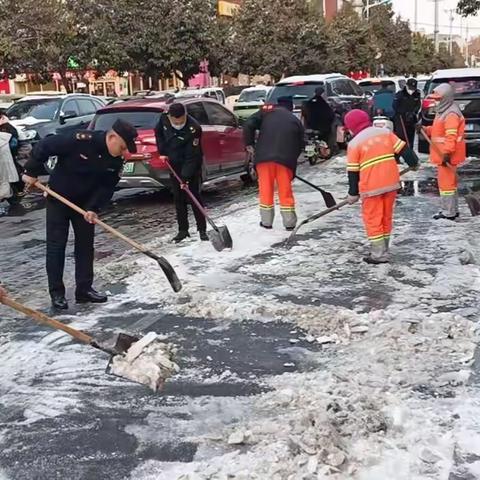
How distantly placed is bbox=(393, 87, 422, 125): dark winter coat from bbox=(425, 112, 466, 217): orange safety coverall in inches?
246

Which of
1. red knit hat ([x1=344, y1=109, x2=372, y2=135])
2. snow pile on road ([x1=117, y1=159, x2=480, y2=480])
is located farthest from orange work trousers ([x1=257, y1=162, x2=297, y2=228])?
red knit hat ([x1=344, y1=109, x2=372, y2=135])

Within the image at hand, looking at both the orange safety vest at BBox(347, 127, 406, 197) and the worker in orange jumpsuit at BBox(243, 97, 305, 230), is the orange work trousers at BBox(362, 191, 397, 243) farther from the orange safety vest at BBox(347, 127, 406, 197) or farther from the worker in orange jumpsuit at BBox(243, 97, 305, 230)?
the worker in orange jumpsuit at BBox(243, 97, 305, 230)

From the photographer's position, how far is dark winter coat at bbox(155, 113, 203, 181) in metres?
8.22

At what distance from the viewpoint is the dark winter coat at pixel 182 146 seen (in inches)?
324

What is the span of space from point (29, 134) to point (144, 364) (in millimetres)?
10309

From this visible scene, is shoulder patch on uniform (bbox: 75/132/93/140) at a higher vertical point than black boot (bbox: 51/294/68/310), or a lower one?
higher

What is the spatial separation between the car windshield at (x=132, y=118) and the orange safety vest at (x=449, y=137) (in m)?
4.12

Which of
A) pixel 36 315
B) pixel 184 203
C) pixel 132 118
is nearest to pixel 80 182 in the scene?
pixel 36 315

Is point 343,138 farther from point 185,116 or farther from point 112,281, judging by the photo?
point 112,281

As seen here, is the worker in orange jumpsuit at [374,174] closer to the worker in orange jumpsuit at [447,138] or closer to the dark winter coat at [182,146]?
the worker in orange jumpsuit at [447,138]

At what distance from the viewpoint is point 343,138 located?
58.1ft

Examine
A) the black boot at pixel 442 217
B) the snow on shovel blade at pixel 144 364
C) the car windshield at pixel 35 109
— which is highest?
the car windshield at pixel 35 109

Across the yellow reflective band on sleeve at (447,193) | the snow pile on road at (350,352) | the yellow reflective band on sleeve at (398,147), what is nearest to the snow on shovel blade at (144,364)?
the snow pile on road at (350,352)

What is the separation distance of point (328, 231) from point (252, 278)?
2221mm
